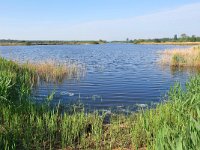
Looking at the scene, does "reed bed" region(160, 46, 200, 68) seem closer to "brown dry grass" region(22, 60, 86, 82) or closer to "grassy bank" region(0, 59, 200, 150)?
"brown dry grass" region(22, 60, 86, 82)

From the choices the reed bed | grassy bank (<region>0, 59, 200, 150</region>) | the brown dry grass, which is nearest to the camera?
grassy bank (<region>0, 59, 200, 150</region>)

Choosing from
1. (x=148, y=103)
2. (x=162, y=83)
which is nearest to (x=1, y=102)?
(x=148, y=103)

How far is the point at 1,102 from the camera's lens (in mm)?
10648

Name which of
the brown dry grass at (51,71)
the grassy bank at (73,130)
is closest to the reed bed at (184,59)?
the brown dry grass at (51,71)

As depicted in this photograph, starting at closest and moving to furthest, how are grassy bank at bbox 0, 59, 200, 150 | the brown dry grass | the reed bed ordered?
grassy bank at bbox 0, 59, 200, 150
the brown dry grass
the reed bed

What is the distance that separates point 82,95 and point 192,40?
365 ft

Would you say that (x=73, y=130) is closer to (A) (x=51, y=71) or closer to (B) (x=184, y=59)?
(A) (x=51, y=71)

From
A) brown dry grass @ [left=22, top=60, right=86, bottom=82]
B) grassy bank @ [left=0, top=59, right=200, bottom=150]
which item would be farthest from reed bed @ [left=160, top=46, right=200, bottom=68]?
grassy bank @ [left=0, top=59, right=200, bottom=150]

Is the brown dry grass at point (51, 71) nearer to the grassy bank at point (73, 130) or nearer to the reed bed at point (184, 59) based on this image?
the reed bed at point (184, 59)

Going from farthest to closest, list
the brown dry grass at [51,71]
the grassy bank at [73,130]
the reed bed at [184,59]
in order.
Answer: the reed bed at [184,59] < the brown dry grass at [51,71] < the grassy bank at [73,130]

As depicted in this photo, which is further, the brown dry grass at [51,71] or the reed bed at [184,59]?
the reed bed at [184,59]

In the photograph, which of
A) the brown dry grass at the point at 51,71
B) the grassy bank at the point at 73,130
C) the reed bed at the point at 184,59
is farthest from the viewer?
the reed bed at the point at 184,59

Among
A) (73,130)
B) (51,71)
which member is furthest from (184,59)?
(73,130)

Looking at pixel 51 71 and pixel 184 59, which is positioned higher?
pixel 184 59
